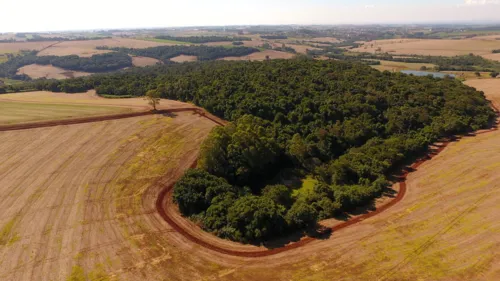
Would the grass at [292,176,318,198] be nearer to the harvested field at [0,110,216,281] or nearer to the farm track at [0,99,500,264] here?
the farm track at [0,99,500,264]

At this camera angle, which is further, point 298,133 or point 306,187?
point 298,133

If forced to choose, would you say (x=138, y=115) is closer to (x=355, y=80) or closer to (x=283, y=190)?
(x=283, y=190)

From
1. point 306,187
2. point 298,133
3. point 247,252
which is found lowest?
point 247,252

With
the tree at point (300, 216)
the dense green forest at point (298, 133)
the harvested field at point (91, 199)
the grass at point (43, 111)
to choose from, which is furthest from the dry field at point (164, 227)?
the grass at point (43, 111)

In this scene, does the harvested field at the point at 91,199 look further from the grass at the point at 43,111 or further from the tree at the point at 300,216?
the tree at the point at 300,216

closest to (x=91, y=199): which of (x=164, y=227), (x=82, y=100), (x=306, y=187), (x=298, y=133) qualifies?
(x=164, y=227)

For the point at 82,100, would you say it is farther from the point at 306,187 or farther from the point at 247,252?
the point at 247,252
